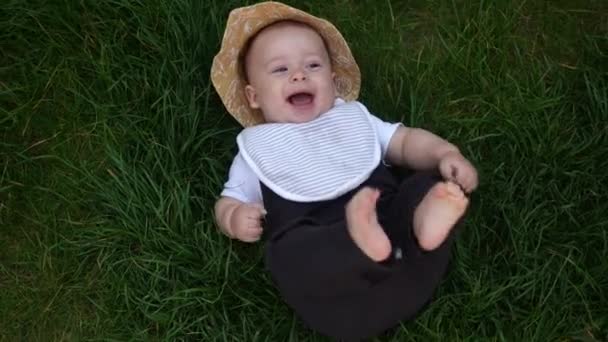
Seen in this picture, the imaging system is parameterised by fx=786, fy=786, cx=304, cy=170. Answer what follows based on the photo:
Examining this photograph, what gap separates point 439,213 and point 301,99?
657 mm

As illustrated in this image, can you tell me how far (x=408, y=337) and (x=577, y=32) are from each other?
3.97ft

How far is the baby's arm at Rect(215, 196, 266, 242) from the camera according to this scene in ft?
7.46

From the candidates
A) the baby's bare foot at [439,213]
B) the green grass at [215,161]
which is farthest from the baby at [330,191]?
the green grass at [215,161]

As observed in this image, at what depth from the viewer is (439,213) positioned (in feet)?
6.28

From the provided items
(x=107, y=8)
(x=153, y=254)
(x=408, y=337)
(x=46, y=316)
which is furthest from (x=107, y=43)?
(x=408, y=337)

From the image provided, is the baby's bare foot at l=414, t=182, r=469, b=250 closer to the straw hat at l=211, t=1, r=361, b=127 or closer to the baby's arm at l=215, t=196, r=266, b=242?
the baby's arm at l=215, t=196, r=266, b=242

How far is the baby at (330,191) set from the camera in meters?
1.95

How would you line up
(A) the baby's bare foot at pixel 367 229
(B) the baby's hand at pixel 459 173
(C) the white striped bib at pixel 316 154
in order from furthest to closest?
(C) the white striped bib at pixel 316 154, (B) the baby's hand at pixel 459 173, (A) the baby's bare foot at pixel 367 229

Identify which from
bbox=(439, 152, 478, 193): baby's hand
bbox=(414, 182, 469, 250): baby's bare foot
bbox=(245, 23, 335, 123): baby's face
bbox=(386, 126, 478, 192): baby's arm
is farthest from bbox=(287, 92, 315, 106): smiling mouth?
bbox=(414, 182, 469, 250): baby's bare foot

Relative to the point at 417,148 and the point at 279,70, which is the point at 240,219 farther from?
the point at 417,148

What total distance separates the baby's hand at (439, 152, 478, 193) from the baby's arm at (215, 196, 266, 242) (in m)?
0.54

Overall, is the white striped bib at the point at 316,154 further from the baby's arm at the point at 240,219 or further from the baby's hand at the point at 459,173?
the baby's hand at the point at 459,173

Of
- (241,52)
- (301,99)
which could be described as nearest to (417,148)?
(301,99)

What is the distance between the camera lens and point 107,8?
8.74ft
